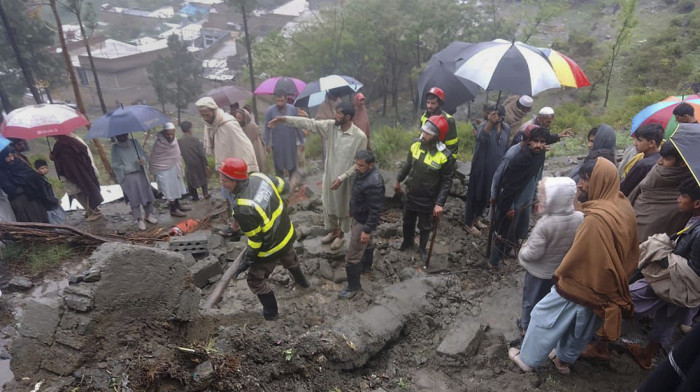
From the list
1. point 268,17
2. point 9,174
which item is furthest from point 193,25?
point 9,174

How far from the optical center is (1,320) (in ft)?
13.7

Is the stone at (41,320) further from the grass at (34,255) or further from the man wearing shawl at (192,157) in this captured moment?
the man wearing shawl at (192,157)

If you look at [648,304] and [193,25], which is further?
[193,25]

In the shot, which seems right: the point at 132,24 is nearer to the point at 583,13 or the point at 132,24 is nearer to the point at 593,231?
the point at 583,13

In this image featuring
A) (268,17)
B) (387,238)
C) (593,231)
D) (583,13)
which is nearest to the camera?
(593,231)

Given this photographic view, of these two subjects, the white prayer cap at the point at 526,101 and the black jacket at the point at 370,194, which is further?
the white prayer cap at the point at 526,101

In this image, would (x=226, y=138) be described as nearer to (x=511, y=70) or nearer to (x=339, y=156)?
(x=339, y=156)

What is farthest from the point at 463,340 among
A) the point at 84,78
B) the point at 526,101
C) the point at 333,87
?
the point at 84,78

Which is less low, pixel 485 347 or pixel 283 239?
pixel 283 239

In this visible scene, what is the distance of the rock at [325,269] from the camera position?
15.6 feet

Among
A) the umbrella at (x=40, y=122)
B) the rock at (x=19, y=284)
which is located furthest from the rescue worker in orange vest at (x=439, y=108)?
the rock at (x=19, y=284)

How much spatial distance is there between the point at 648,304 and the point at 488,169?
2394 millimetres

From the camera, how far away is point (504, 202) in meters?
4.48

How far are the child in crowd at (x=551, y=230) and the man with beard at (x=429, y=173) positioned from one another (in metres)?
1.41
